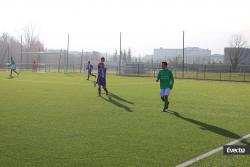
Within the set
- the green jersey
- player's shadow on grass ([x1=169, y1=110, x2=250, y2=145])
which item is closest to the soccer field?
player's shadow on grass ([x1=169, y1=110, x2=250, y2=145])

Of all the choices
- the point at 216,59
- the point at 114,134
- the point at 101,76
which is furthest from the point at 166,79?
the point at 216,59

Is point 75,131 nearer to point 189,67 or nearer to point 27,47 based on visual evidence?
point 189,67

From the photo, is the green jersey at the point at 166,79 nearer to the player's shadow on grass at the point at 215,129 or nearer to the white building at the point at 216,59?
the player's shadow on grass at the point at 215,129

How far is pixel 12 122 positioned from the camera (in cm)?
980

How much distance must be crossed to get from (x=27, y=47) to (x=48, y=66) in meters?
22.4

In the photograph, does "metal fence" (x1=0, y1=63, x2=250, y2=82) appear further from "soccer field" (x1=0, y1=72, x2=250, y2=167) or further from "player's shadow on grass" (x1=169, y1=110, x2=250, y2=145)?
"player's shadow on grass" (x1=169, y1=110, x2=250, y2=145)

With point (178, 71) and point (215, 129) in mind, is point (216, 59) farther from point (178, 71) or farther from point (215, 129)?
point (215, 129)

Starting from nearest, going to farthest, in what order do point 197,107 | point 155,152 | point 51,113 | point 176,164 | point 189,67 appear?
point 176,164
point 155,152
point 51,113
point 197,107
point 189,67

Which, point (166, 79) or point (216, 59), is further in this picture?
point (216, 59)

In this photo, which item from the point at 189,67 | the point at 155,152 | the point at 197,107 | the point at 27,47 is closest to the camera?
the point at 155,152

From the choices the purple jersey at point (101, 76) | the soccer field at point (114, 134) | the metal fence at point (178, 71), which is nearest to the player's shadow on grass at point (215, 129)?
the soccer field at point (114, 134)

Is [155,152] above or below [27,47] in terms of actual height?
below

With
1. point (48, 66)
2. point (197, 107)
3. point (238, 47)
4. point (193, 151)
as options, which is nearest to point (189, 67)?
point (238, 47)

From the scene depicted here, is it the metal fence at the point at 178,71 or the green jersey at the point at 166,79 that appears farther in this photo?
the metal fence at the point at 178,71
